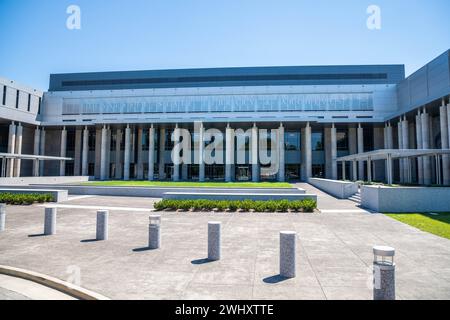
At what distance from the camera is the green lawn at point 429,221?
37.0 feet

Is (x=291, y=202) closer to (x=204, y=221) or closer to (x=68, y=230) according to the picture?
(x=204, y=221)

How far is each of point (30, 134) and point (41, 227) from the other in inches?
1841

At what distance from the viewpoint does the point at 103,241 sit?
9.56 metres

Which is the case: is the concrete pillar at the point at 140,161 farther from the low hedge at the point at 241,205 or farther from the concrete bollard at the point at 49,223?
the concrete bollard at the point at 49,223

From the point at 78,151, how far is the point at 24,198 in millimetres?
34399

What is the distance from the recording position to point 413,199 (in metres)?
16.3

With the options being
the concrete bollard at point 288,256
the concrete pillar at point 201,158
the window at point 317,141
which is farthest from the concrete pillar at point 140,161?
the concrete bollard at point 288,256

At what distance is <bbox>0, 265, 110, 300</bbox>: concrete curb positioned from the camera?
529 cm

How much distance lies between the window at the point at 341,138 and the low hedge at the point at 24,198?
41563mm

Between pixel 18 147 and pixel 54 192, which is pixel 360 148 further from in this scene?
pixel 18 147

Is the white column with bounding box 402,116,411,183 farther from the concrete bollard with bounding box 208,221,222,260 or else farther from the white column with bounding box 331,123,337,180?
the concrete bollard with bounding box 208,221,222,260

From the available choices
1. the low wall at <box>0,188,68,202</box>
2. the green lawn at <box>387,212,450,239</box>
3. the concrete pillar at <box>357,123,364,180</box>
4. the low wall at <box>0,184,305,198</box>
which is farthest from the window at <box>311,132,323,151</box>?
the low wall at <box>0,188,68,202</box>
